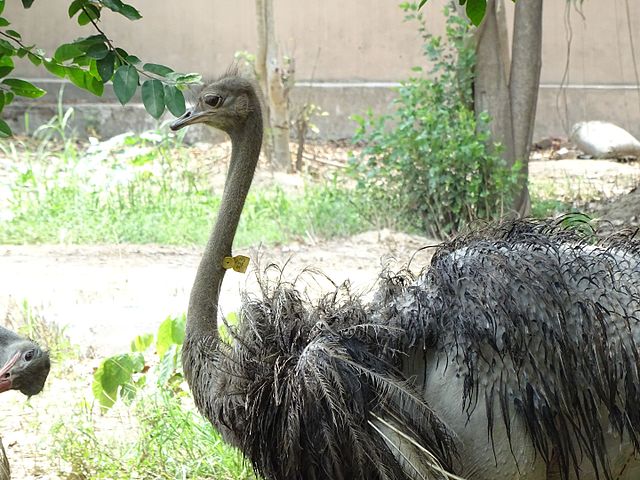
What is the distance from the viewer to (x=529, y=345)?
126 inches

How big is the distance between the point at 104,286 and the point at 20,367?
3.59 m

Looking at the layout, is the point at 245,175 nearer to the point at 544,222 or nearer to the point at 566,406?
the point at 544,222

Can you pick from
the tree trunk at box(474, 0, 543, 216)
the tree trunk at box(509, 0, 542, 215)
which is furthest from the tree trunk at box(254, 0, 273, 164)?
the tree trunk at box(509, 0, 542, 215)

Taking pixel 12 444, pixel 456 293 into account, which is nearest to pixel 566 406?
pixel 456 293

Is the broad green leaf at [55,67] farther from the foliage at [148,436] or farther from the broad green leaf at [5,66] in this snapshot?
the foliage at [148,436]

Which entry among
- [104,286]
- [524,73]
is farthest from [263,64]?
[104,286]

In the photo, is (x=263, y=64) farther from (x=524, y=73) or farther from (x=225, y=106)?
(x=225, y=106)

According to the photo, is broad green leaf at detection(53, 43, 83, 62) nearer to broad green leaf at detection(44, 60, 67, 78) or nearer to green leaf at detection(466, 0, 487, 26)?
broad green leaf at detection(44, 60, 67, 78)

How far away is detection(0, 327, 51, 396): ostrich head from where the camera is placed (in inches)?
139

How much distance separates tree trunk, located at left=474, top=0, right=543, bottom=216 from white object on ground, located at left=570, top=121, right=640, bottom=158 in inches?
173

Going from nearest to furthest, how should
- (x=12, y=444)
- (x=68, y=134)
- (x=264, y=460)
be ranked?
(x=264, y=460)
(x=12, y=444)
(x=68, y=134)

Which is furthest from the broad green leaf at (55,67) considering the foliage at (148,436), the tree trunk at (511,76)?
the tree trunk at (511,76)

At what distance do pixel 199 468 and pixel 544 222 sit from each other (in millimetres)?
1766

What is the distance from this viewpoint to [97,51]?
3023mm
